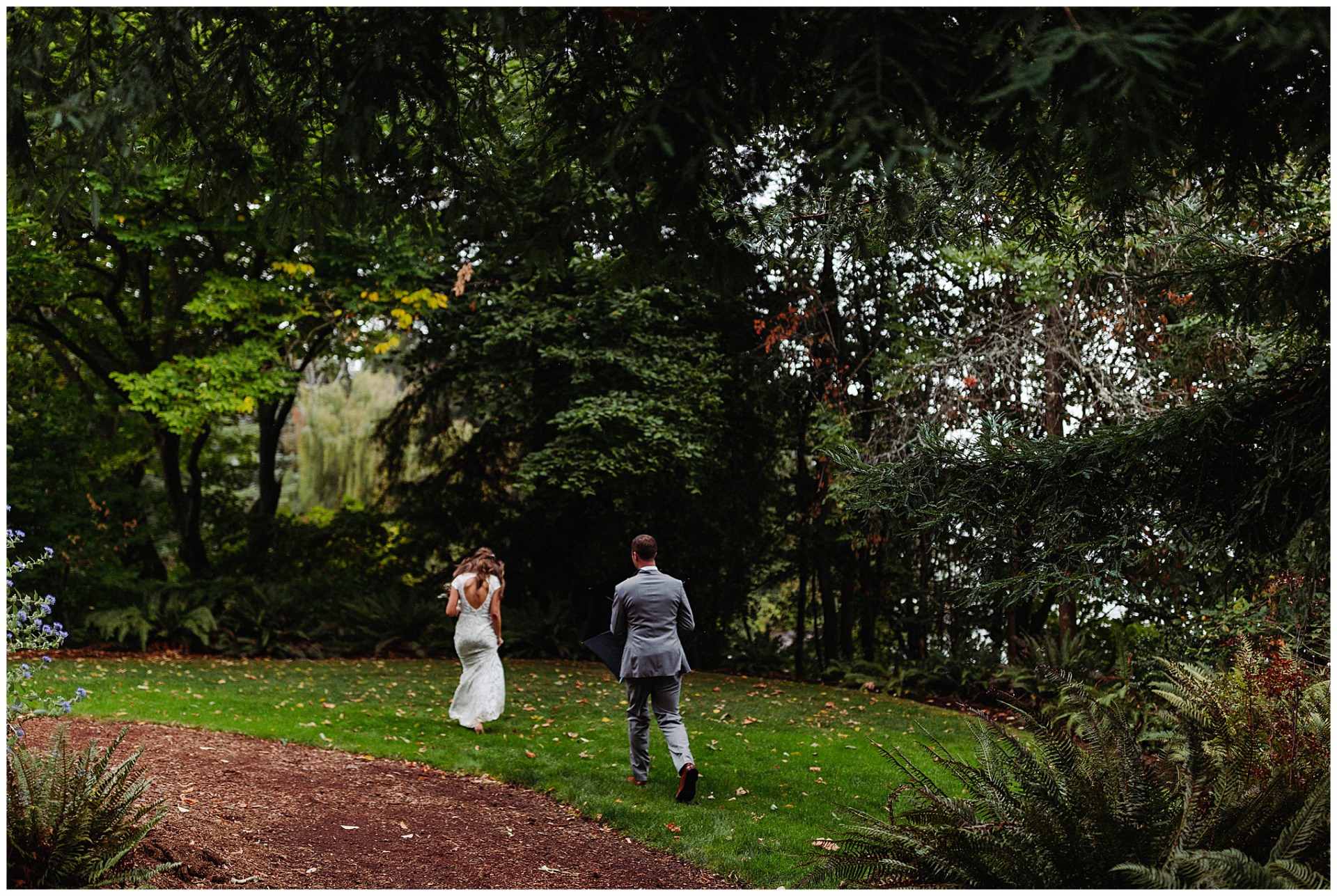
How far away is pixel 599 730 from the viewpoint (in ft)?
28.9

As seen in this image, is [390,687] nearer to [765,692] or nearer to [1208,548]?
[765,692]

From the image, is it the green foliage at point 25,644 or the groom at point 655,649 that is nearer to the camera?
the green foliage at point 25,644

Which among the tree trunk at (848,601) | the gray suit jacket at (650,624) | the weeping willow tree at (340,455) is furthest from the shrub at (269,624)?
the gray suit jacket at (650,624)

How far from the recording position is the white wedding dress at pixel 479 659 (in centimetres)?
888

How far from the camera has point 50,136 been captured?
4.77 meters

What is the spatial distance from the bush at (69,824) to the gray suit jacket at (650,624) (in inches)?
Result: 119

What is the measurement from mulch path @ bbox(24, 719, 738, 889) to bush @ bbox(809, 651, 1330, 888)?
3.88ft

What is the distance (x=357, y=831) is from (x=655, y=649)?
2.13m

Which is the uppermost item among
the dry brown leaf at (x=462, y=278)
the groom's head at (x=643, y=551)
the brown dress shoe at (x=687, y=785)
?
the dry brown leaf at (x=462, y=278)

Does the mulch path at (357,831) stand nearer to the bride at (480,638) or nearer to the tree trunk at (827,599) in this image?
the bride at (480,638)

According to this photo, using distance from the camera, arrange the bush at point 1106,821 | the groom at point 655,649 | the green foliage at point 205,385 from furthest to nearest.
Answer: the green foliage at point 205,385 → the groom at point 655,649 → the bush at point 1106,821

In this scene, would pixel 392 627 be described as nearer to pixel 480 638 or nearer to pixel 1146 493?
pixel 480 638

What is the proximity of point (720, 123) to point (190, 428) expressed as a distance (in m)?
10.1

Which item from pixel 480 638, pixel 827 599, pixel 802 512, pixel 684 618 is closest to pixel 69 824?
pixel 684 618
